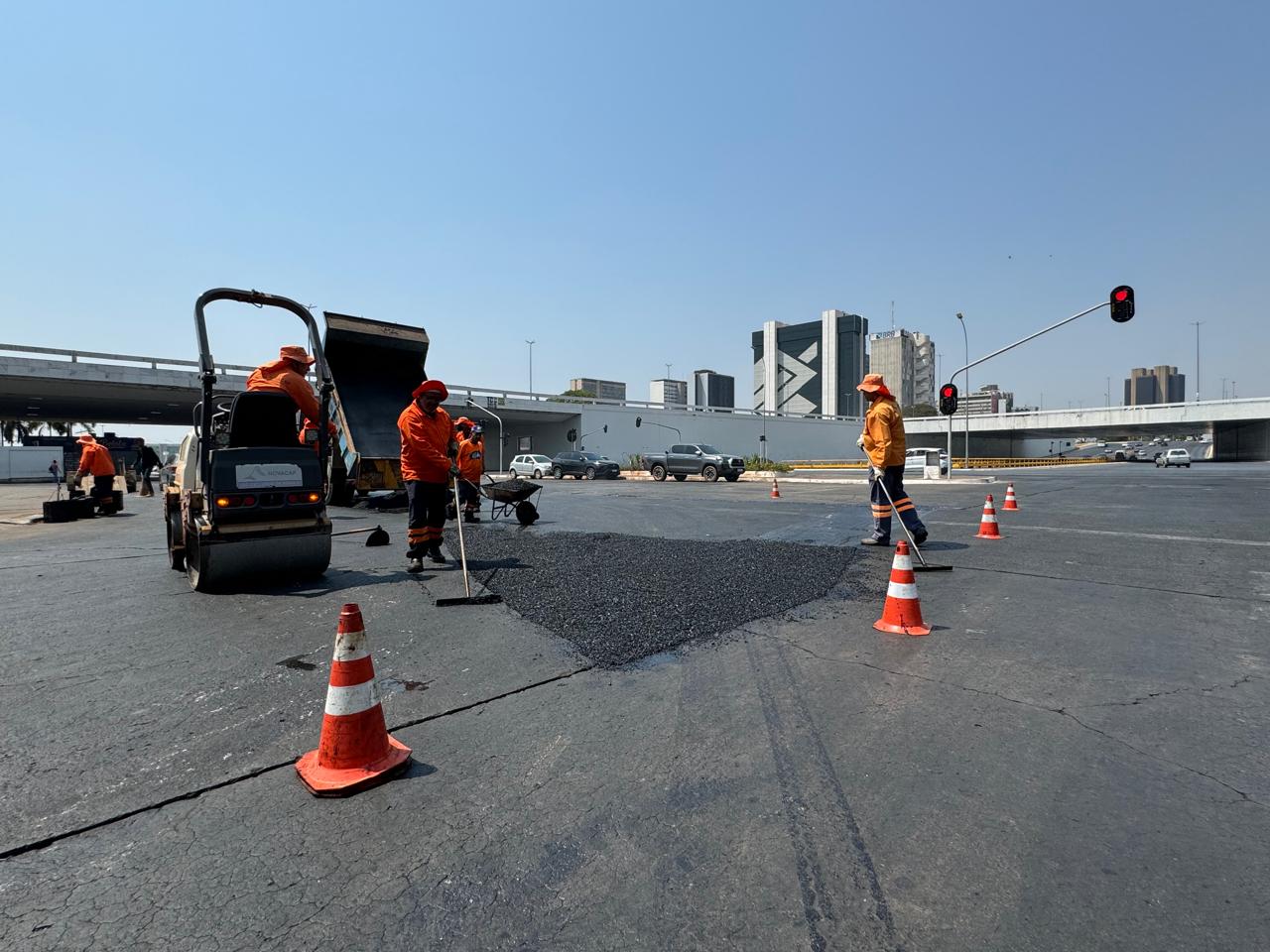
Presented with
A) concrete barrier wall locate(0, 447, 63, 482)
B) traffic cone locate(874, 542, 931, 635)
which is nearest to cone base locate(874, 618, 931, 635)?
traffic cone locate(874, 542, 931, 635)

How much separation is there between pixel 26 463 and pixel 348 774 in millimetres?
50173

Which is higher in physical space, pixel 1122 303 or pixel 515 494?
pixel 1122 303

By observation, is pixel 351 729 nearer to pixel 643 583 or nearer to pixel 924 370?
pixel 643 583

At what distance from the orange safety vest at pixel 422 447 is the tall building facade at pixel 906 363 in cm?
13473

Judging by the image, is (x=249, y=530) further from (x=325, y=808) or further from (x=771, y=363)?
(x=771, y=363)

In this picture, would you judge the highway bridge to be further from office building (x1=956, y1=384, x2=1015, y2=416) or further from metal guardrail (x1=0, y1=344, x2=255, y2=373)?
office building (x1=956, y1=384, x2=1015, y2=416)

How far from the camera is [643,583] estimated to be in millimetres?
6113

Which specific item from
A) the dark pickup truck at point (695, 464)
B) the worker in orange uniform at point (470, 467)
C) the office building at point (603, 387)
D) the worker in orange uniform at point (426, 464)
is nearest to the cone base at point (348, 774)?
A: the worker in orange uniform at point (426, 464)

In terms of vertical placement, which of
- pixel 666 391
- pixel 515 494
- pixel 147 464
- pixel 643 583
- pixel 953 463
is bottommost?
pixel 643 583

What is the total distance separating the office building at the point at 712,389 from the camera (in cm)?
13138

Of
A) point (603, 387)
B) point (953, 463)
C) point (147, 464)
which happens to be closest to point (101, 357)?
point (147, 464)

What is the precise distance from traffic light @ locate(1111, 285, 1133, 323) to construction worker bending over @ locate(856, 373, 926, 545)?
14.9 m

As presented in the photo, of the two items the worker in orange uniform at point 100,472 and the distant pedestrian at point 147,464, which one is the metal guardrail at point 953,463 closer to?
the distant pedestrian at point 147,464

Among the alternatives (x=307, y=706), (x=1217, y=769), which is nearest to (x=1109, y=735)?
(x=1217, y=769)
